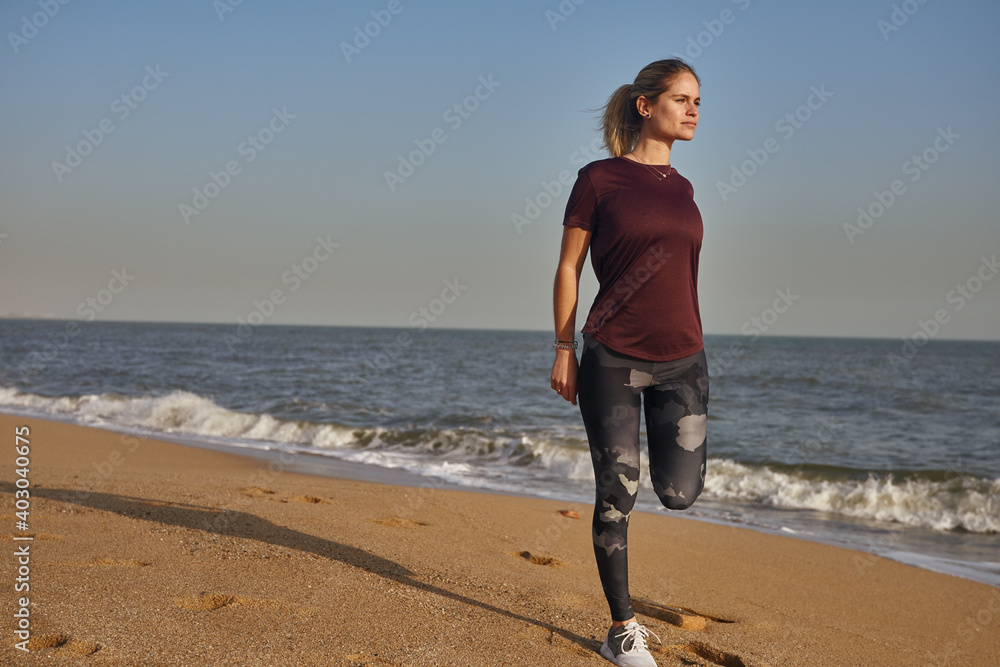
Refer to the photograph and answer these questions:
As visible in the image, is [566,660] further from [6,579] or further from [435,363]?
[435,363]

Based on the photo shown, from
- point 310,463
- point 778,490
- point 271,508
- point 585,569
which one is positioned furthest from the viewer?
point 310,463

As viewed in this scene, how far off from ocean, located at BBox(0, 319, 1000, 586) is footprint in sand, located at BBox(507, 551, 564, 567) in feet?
7.96

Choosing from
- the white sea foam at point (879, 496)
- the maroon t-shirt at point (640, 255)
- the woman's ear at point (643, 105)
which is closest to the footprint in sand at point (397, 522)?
the maroon t-shirt at point (640, 255)

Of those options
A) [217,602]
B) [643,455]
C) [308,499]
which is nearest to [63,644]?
[217,602]

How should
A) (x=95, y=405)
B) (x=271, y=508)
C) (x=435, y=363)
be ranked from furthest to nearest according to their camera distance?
(x=435, y=363) → (x=95, y=405) → (x=271, y=508)

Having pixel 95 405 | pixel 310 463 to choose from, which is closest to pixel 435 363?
pixel 95 405

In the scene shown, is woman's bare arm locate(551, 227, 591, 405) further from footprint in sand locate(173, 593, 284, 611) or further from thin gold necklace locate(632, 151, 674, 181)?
footprint in sand locate(173, 593, 284, 611)

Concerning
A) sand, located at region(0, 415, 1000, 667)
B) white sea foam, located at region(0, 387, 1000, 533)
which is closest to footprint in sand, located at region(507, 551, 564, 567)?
sand, located at region(0, 415, 1000, 667)

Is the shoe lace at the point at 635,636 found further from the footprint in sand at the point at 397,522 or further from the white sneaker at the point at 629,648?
the footprint in sand at the point at 397,522

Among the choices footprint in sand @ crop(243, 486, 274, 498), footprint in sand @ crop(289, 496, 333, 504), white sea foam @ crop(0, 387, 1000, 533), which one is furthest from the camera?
white sea foam @ crop(0, 387, 1000, 533)

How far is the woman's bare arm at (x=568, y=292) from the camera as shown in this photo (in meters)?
2.51

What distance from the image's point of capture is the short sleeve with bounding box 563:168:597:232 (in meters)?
2.50

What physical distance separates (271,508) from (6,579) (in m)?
2.04

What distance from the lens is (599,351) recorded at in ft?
8.12
